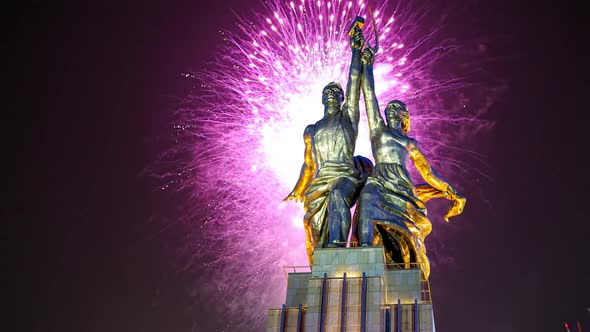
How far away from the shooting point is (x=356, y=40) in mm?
21297

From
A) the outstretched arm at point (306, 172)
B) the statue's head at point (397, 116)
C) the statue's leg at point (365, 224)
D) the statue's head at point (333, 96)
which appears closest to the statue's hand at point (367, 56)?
the statue's head at point (333, 96)

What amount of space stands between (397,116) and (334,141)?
211cm

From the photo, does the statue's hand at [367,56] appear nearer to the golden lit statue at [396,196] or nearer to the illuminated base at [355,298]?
the golden lit statue at [396,196]

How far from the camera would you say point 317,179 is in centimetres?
1919

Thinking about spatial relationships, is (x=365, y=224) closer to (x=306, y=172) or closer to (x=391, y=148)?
(x=391, y=148)

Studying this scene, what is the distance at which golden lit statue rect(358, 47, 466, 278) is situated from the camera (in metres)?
18.2

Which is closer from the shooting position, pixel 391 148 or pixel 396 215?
pixel 396 215

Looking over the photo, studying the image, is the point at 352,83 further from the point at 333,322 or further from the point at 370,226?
the point at 333,322

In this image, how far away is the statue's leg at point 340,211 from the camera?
59.2 ft

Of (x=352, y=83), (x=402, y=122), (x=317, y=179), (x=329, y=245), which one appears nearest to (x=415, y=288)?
(x=329, y=245)

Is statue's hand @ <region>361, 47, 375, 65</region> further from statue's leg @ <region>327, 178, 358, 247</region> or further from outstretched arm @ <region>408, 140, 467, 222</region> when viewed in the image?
statue's leg @ <region>327, 178, 358, 247</region>

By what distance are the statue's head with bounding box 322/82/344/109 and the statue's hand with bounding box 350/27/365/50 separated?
1452 mm

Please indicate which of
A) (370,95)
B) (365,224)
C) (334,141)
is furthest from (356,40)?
(365,224)

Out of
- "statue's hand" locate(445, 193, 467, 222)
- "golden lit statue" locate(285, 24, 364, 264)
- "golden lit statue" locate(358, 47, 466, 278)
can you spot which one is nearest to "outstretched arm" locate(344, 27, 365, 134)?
"golden lit statue" locate(285, 24, 364, 264)
